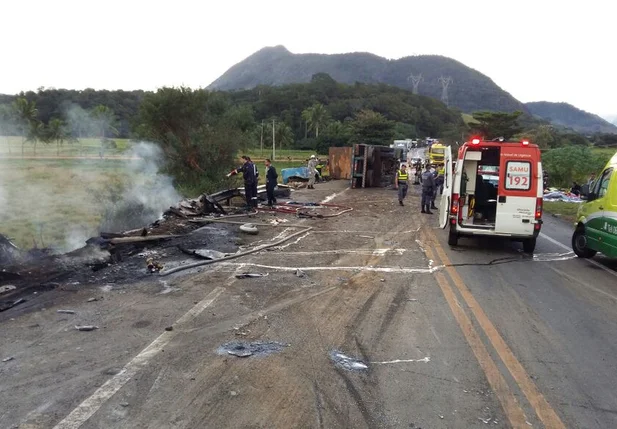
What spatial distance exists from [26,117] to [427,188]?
1426 centimetres

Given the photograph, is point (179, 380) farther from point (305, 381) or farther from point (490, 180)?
point (490, 180)

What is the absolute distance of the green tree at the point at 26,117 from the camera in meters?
15.9

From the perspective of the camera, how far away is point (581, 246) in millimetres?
9844

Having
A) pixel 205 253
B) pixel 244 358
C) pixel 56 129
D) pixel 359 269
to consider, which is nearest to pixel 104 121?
pixel 56 129

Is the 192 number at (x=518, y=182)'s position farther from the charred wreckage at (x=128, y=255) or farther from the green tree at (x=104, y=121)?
the green tree at (x=104, y=121)

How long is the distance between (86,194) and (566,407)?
1667 centimetres

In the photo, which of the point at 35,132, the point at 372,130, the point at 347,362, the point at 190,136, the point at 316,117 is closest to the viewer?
the point at 347,362

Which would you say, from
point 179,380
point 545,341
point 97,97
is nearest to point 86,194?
point 97,97

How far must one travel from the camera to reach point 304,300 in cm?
636

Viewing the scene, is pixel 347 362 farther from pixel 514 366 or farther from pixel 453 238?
pixel 453 238

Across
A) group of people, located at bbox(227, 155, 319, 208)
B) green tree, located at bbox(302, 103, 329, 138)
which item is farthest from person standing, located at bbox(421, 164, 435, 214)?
green tree, located at bbox(302, 103, 329, 138)

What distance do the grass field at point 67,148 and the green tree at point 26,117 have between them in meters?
0.39

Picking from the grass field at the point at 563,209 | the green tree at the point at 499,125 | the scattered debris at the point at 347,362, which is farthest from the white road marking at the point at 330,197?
the green tree at the point at 499,125

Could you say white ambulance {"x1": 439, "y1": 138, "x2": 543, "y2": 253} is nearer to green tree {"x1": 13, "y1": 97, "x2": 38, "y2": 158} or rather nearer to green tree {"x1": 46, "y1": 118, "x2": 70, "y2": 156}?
green tree {"x1": 13, "y1": 97, "x2": 38, "y2": 158}
